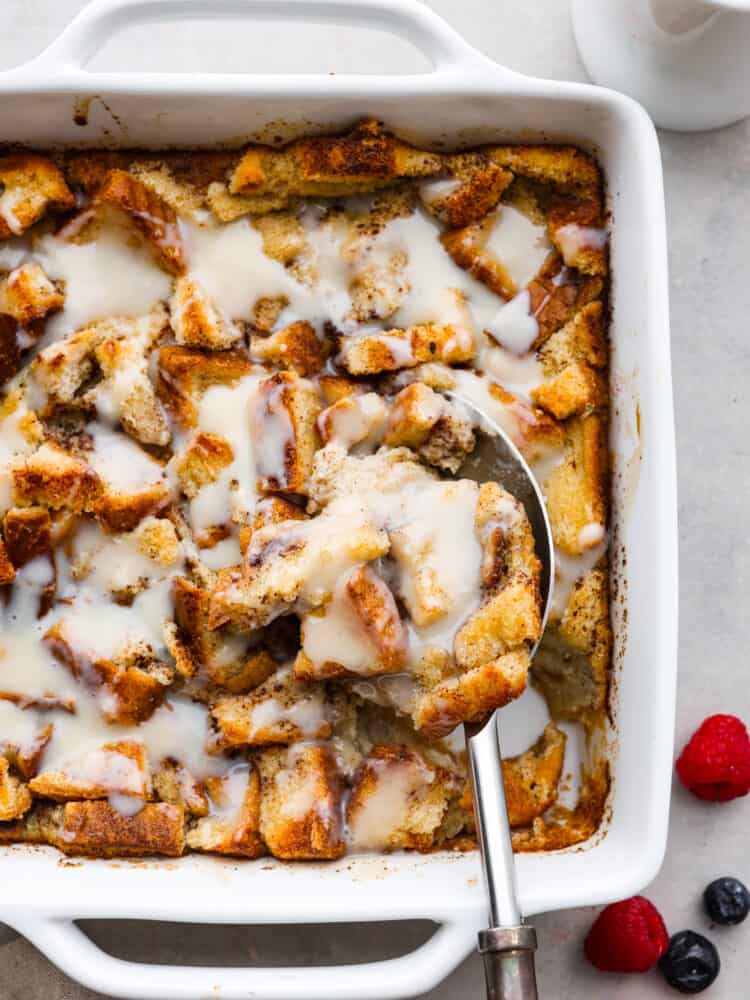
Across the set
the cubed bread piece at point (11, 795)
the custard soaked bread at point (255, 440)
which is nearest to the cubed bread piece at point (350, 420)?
the custard soaked bread at point (255, 440)

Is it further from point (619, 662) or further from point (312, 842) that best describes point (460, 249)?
point (312, 842)

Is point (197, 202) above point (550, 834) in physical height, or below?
above

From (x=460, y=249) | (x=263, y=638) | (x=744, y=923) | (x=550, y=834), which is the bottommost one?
(x=744, y=923)

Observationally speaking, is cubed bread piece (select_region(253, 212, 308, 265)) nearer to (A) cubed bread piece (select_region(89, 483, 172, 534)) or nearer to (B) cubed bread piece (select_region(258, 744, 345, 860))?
(A) cubed bread piece (select_region(89, 483, 172, 534))

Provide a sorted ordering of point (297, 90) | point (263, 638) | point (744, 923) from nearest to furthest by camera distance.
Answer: point (297, 90) → point (263, 638) → point (744, 923)

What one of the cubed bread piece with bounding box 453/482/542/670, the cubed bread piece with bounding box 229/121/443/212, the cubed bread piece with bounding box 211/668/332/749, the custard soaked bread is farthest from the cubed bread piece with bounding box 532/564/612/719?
the cubed bread piece with bounding box 229/121/443/212

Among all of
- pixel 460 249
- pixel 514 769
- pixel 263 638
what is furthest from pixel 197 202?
pixel 514 769

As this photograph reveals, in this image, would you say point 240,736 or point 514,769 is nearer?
point 240,736

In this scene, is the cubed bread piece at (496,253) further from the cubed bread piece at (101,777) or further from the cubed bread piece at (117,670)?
the cubed bread piece at (101,777)

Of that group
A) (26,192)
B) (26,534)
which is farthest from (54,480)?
(26,192)
